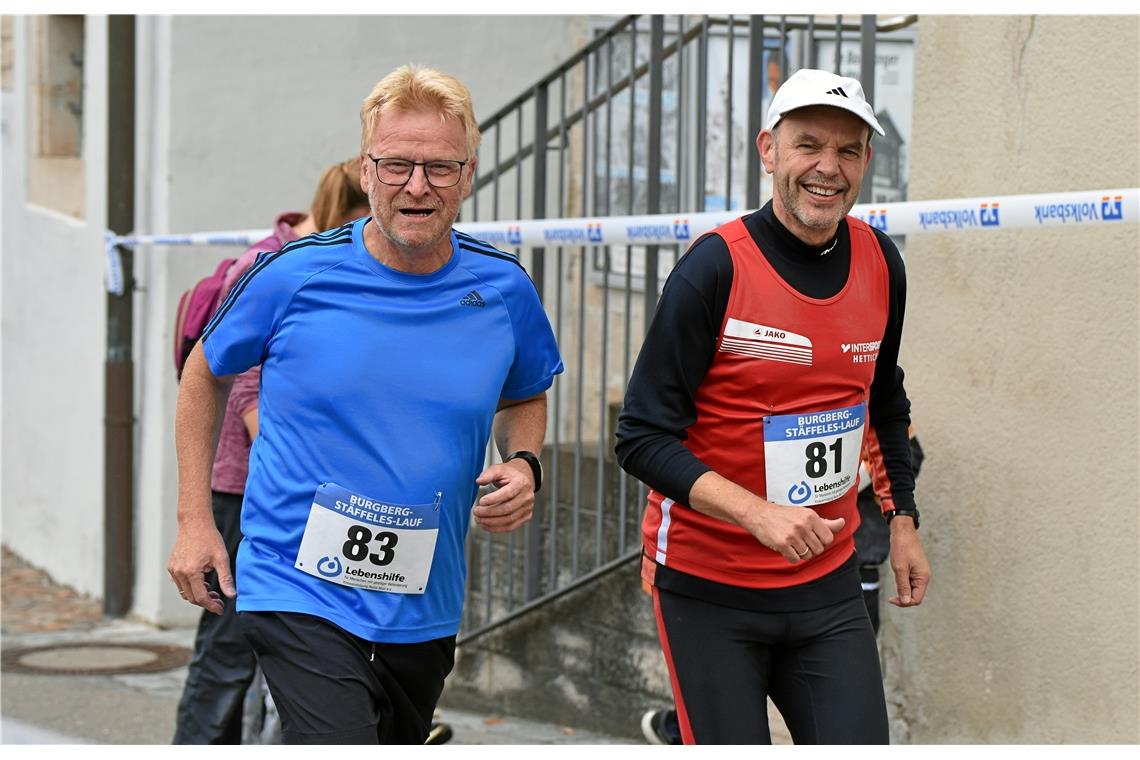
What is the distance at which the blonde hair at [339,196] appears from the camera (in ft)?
17.7

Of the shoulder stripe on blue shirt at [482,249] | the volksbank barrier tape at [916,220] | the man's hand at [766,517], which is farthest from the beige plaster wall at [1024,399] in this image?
the shoulder stripe on blue shirt at [482,249]

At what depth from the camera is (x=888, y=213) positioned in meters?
5.12

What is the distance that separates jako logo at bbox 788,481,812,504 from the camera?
374cm

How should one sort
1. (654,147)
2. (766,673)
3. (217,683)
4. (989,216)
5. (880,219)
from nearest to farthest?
(766,673) → (989,216) → (880,219) → (217,683) → (654,147)

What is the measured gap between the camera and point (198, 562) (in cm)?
375

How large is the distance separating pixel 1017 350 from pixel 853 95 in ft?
6.96

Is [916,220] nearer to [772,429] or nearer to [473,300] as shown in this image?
[772,429]

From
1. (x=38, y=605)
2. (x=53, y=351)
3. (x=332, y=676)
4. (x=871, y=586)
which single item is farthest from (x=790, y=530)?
(x=53, y=351)

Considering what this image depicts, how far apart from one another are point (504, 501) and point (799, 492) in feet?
2.01

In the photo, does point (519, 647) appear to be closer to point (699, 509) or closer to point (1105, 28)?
point (1105, 28)

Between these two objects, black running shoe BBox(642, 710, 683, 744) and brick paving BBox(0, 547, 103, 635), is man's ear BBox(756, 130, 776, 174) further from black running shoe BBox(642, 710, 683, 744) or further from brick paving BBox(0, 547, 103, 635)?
brick paving BBox(0, 547, 103, 635)

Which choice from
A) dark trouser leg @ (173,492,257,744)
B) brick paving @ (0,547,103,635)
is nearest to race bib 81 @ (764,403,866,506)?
dark trouser leg @ (173,492,257,744)

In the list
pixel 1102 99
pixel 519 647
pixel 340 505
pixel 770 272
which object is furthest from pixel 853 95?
pixel 519 647

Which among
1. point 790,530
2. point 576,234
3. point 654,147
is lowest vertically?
point 790,530
